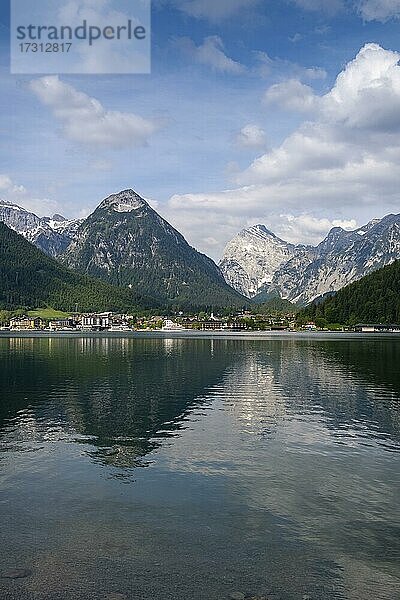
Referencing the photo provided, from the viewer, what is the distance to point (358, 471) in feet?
128

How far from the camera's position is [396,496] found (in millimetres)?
33719

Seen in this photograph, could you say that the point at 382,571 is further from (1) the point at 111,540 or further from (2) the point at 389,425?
(2) the point at 389,425

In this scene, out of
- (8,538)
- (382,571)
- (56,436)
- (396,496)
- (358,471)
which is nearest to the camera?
(382,571)

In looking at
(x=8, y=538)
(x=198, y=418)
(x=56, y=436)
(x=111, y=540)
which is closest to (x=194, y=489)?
(x=111, y=540)

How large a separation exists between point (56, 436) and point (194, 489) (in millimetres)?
18600

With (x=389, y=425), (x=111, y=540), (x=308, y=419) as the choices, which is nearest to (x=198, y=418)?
(x=308, y=419)

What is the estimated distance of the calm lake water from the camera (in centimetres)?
2320

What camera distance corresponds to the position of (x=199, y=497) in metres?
33.4

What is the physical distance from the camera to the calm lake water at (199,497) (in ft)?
76.1

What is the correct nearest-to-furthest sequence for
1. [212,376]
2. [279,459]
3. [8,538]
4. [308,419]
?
[8,538]
[279,459]
[308,419]
[212,376]

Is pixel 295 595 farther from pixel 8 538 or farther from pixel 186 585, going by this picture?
pixel 8 538

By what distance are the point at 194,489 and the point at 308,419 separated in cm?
2543

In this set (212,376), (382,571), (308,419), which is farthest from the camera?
(212,376)

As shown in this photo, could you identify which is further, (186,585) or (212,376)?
(212,376)
